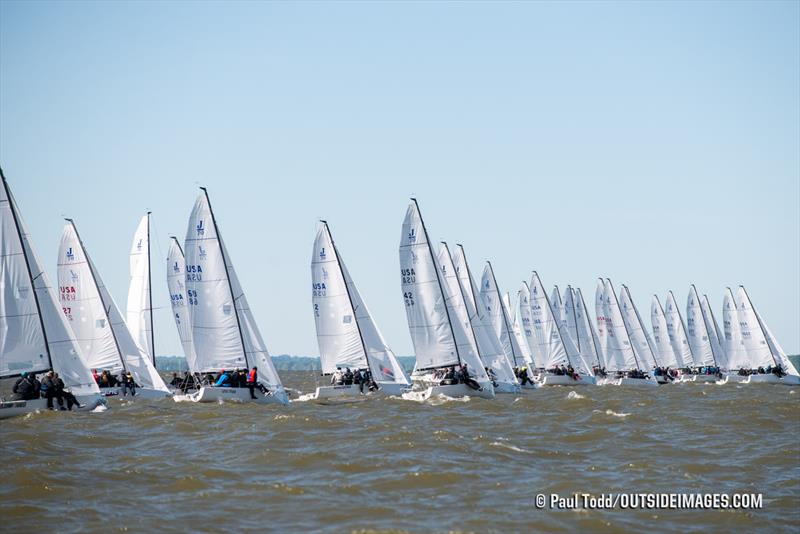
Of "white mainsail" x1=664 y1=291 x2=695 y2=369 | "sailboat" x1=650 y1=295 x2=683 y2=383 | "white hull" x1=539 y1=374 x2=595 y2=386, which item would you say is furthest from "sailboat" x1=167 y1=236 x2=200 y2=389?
"white mainsail" x1=664 y1=291 x2=695 y2=369

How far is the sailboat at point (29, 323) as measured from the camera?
28.8 meters

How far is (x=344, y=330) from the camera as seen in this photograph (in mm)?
40781

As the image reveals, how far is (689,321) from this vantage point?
84875mm

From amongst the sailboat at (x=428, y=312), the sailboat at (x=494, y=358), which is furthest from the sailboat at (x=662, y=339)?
the sailboat at (x=428, y=312)

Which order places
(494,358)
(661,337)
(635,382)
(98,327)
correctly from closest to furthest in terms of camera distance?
1. (98,327)
2. (494,358)
3. (635,382)
4. (661,337)

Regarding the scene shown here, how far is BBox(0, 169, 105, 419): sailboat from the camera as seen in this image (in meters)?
28.8

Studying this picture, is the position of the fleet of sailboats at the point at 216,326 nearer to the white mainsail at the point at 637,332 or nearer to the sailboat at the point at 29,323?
the sailboat at the point at 29,323

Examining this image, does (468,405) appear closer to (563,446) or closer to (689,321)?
(563,446)

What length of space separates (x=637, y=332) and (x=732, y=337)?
7.46 metres

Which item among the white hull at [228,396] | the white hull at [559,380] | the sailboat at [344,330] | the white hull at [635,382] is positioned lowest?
the white hull at [635,382]

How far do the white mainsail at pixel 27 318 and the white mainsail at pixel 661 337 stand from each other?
6321 cm

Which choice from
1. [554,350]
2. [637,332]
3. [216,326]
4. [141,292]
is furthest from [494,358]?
[637,332]

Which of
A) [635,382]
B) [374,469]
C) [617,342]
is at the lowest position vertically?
[635,382]

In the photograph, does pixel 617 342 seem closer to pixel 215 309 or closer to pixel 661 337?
pixel 661 337
